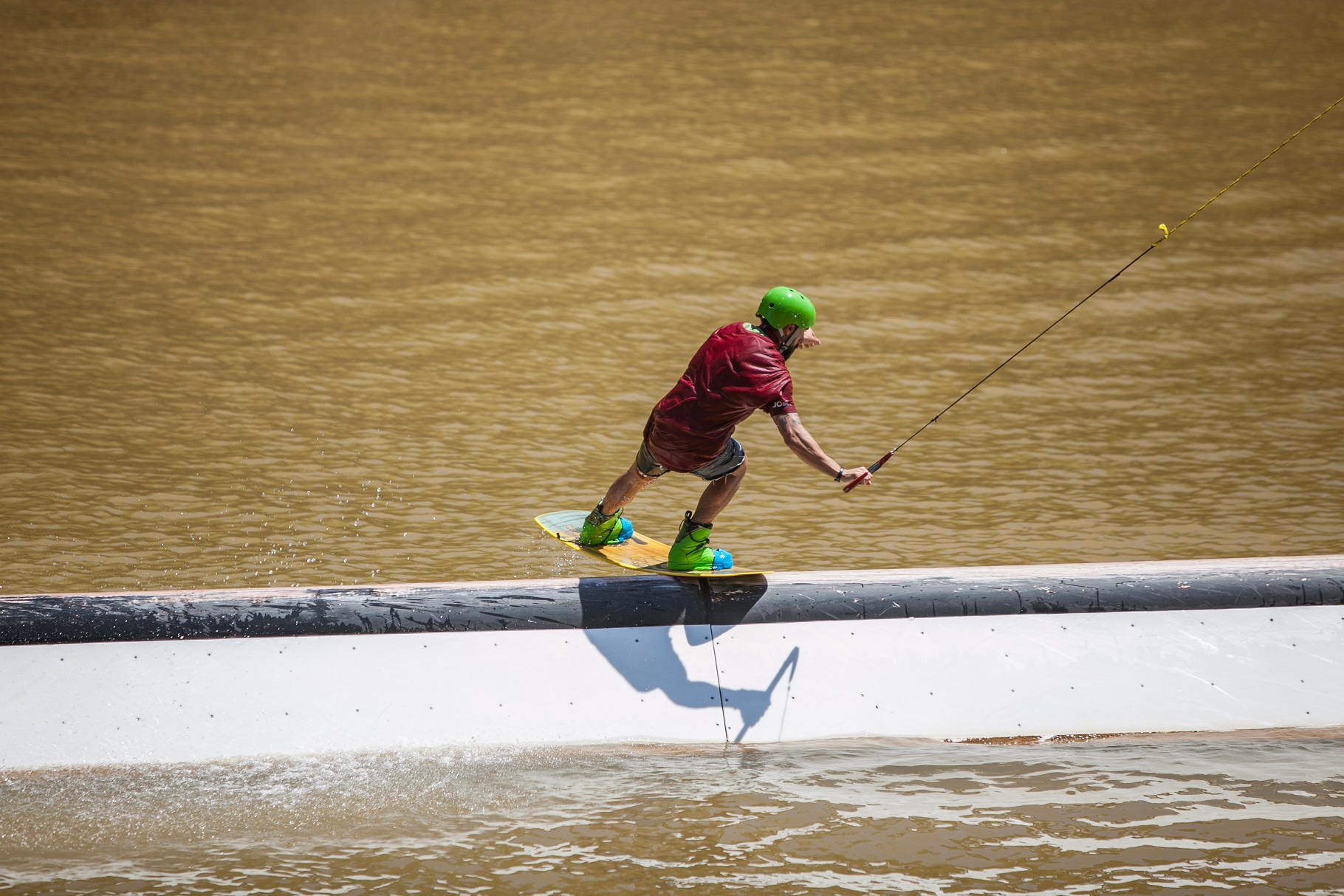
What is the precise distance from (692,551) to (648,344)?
486 cm

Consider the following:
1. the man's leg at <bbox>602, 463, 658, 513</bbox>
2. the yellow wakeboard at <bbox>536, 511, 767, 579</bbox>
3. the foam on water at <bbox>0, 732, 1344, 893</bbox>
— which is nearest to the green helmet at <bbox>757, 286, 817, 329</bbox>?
the man's leg at <bbox>602, 463, 658, 513</bbox>

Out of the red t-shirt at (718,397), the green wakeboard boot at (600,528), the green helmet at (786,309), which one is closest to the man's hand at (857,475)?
the red t-shirt at (718,397)

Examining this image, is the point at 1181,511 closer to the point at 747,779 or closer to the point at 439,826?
the point at 747,779

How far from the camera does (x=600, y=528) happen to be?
15.8 feet

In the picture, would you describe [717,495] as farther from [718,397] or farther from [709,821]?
[709,821]

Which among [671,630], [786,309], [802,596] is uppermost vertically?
[786,309]

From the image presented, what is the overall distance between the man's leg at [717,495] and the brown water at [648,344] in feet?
2.90

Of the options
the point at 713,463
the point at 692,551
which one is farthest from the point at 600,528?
the point at 713,463

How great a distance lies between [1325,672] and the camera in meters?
4.53

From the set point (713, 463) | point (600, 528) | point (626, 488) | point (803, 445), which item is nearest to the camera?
point (803, 445)

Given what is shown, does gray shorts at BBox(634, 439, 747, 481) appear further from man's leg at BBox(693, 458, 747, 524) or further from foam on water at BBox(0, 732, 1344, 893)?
foam on water at BBox(0, 732, 1344, 893)

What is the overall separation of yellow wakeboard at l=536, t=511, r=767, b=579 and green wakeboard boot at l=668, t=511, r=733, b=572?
0.12ft

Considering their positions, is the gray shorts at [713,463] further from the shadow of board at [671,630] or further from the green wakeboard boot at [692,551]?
the shadow of board at [671,630]

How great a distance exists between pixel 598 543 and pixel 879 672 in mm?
1204
